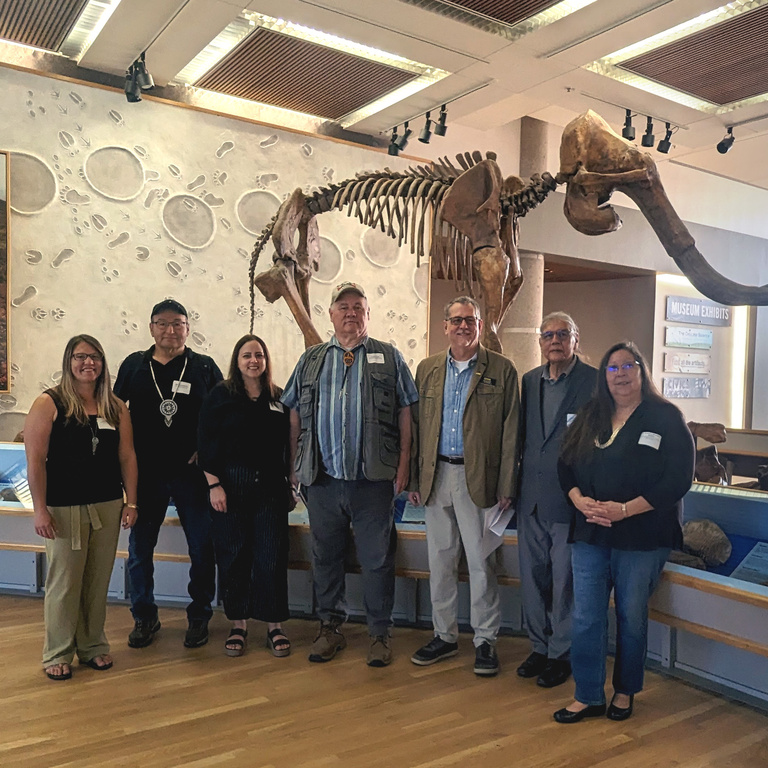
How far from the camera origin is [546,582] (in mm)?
3182

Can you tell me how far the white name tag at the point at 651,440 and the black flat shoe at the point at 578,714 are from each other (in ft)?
3.52

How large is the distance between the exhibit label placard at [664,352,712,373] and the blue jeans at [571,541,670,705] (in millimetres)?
8704

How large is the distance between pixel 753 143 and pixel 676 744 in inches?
298

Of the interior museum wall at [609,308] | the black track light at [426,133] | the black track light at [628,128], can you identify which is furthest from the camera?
the interior museum wall at [609,308]

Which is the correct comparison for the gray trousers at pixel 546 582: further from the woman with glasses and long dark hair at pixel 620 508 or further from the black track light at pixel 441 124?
the black track light at pixel 441 124

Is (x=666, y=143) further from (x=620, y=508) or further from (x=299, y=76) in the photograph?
(x=620, y=508)

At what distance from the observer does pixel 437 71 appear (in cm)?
594

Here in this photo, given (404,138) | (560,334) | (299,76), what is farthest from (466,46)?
(560,334)

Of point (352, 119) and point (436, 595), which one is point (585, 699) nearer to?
point (436, 595)

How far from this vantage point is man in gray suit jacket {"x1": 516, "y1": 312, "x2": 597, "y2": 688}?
3055mm

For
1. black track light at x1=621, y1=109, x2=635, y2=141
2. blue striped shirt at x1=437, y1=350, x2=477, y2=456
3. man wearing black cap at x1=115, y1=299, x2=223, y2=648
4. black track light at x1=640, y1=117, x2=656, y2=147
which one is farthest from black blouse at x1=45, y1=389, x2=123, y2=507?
black track light at x1=640, y1=117, x2=656, y2=147

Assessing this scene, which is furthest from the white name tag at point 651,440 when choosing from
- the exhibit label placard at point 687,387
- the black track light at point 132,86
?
the exhibit label placard at point 687,387

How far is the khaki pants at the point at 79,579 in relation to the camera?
312cm

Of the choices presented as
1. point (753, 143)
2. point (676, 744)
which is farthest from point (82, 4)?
point (753, 143)
